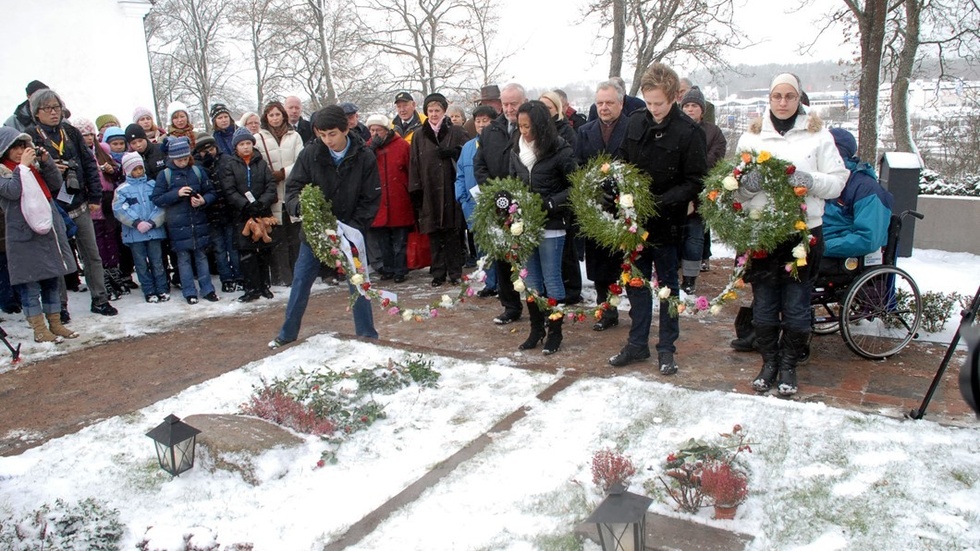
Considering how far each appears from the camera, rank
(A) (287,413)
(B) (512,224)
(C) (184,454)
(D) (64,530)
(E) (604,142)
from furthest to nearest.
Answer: (E) (604,142) → (B) (512,224) → (A) (287,413) → (C) (184,454) → (D) (64,530)

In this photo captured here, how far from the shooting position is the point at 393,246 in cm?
978

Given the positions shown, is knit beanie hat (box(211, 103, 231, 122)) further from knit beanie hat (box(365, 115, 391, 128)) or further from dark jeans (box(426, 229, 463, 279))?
dark jeans (box(426, 229, 463, 279))

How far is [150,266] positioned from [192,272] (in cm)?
53

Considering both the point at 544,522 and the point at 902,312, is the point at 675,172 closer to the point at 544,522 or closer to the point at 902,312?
the point at 902,312

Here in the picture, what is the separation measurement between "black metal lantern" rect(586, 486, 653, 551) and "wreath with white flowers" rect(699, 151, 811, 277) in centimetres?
252

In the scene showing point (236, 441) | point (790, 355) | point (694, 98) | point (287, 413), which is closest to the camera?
point (236, 441)

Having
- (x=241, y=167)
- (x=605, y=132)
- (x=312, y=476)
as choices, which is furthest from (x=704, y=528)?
(x=241, y=167)

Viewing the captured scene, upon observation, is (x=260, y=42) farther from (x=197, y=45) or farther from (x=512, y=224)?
(x=512, y=224)

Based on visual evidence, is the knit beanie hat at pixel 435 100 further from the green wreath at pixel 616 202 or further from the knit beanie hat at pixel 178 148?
the green wreath at pixel 616 202

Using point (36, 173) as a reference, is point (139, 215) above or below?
below

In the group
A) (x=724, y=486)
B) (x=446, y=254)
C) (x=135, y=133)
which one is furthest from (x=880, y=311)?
(x=135, y=133)

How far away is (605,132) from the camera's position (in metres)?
6.33

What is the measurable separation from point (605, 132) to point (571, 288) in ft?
6.46

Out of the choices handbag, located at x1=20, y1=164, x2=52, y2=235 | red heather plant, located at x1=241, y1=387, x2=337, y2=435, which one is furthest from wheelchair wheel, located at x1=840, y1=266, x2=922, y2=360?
handbag, located at x1=20, y1=164, x2=52, y2=235
